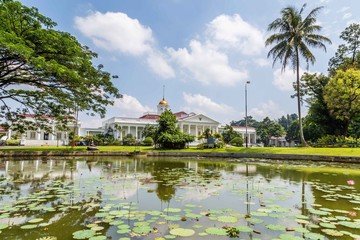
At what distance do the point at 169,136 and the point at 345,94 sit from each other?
19113mm

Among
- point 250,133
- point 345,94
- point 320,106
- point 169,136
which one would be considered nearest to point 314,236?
point 169,136

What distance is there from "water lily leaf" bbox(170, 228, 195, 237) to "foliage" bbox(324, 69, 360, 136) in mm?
26653

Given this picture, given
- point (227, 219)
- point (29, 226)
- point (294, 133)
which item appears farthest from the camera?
point (294, 133)

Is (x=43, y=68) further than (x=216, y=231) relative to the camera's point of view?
Yes

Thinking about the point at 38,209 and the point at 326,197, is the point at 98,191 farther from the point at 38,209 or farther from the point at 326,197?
the point at 326,197

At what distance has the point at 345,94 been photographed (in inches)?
964

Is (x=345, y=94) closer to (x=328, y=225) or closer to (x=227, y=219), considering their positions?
(x=328, y=225)

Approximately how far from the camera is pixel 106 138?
1695 inches

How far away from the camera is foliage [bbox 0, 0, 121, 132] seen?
34.1 ft

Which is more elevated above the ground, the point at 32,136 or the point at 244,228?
the point at 32,136

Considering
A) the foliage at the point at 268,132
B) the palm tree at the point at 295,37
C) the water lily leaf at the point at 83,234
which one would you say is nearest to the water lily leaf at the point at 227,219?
the water lily leaf at the point at 83,234

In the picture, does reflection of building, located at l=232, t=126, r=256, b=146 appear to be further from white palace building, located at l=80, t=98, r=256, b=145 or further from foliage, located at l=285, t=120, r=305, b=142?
foliage, located at l=285, t=120, r=305, b=142

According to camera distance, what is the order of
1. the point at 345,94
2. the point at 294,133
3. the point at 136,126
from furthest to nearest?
the point at 294,133 → the point at 136,126 → the point at 345,94

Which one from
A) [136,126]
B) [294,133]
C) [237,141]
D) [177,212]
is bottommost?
[177,212]
